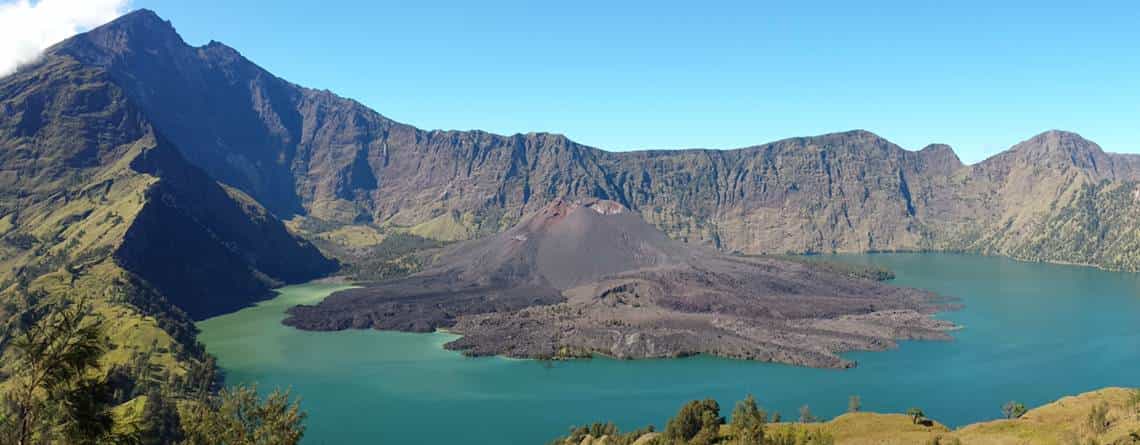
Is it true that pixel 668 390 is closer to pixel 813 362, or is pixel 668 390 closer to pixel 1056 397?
pixel 813 362

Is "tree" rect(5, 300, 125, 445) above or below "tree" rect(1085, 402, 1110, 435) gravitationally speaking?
above

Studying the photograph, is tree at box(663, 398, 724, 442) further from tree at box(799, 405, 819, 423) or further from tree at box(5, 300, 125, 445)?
tree at box(5, 300, 125, 445)

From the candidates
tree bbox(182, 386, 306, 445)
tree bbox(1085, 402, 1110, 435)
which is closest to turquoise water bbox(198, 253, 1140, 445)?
tree bbox(1085, 402, 1110, 435)

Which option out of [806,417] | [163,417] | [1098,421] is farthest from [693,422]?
[163,417]

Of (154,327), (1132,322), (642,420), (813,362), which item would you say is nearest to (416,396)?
(642,420)

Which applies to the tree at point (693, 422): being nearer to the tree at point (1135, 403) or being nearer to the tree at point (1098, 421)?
the tree at point (1098, 421)

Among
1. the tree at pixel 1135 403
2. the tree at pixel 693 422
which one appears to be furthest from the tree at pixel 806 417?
the tree at pixel 1135 403

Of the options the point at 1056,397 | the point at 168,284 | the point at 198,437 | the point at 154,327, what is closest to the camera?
the point at 198,437
